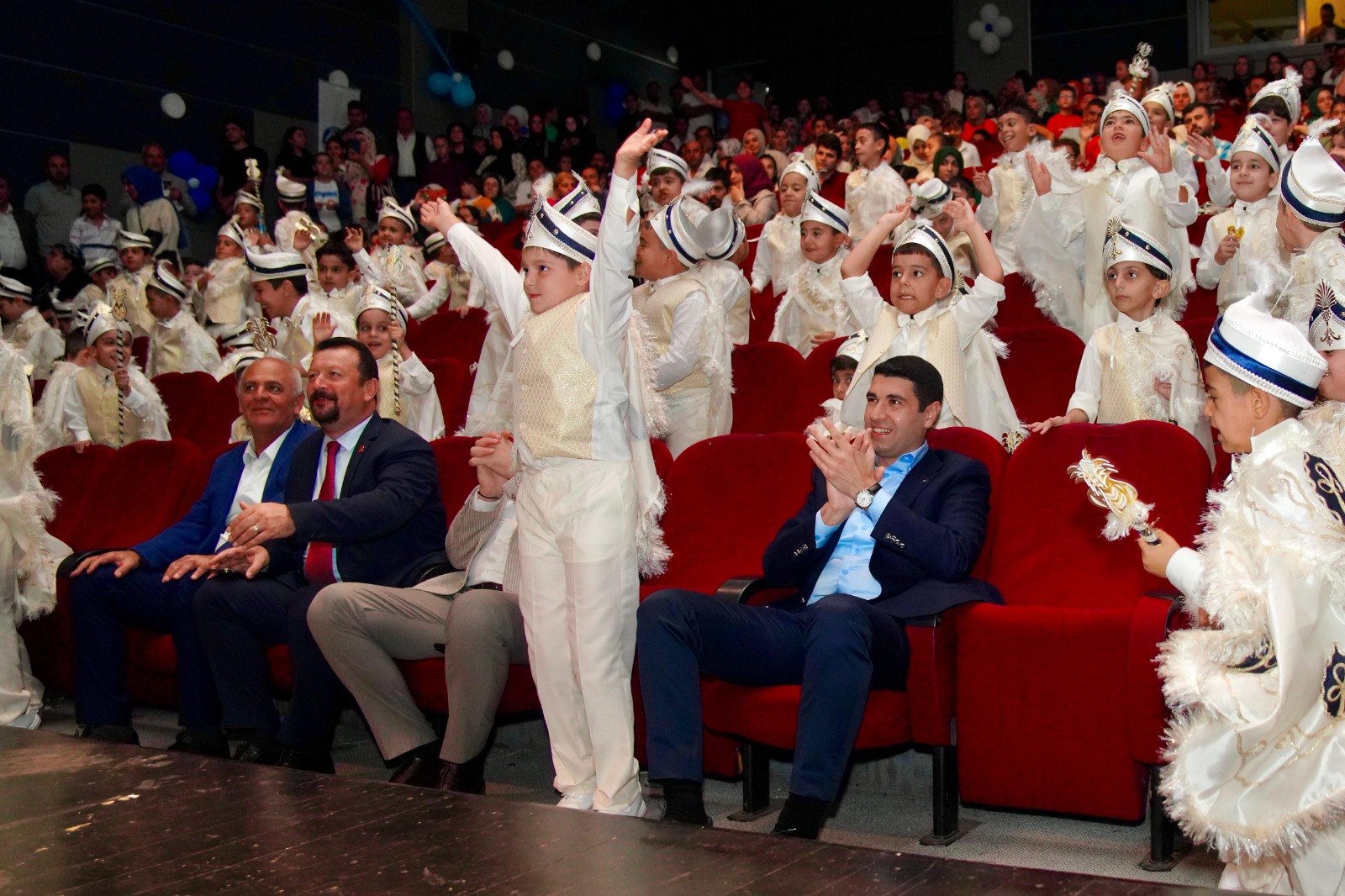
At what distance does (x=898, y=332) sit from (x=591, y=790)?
177 cm

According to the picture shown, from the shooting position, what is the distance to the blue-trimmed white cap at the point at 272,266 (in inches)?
248

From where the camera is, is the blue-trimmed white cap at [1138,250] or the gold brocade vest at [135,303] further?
the gold brocade vest at [135,303]

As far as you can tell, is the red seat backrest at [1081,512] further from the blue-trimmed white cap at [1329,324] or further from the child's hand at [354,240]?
the child's hand at [354,240]

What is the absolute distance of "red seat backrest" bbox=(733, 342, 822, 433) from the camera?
15.5ft

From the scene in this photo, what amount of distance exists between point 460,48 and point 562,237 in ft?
36.1

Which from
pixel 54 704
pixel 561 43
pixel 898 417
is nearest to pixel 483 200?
pixel 561 43

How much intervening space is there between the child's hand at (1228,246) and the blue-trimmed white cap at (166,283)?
18.5 feet

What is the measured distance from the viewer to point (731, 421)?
4820 mm

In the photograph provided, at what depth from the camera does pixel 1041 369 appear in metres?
4.48

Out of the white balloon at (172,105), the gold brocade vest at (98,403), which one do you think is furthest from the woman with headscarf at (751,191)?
the white balloon at (172,105)

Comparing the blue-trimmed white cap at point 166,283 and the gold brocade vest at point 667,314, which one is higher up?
the blue-trimmed white cap at point 166,283

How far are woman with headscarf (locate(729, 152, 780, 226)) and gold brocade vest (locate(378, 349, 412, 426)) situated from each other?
3413mm

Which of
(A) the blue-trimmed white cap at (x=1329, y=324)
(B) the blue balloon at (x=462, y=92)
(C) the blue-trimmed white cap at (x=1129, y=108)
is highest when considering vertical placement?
(B) the blue balloon at (x=462, y=92)

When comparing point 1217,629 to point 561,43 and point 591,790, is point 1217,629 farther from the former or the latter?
point 561,43
